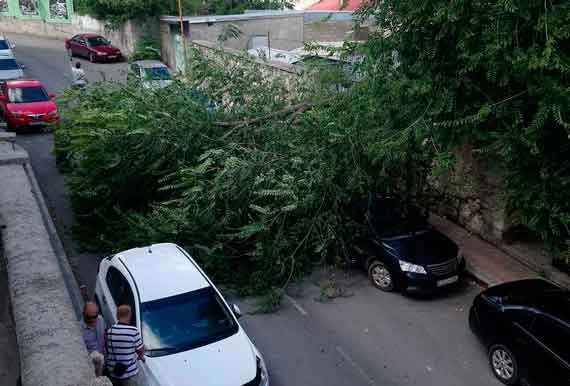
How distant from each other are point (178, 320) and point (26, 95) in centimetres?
1635

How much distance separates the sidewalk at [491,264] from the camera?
11137 millimetres

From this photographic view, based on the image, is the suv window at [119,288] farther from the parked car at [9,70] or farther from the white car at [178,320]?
the parked car at [9,70]

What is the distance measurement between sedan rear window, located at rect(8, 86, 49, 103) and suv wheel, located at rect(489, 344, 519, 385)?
60.3ft

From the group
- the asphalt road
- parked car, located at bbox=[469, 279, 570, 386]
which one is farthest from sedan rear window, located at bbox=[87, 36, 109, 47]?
parked car, located at bbox=[469, 279, 570, 386]

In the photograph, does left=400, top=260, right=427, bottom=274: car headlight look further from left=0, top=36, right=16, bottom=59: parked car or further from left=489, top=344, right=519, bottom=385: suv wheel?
left=0, top=36, right=16, bottom=59: parked car

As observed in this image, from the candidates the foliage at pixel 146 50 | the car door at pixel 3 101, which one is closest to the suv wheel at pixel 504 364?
the car door at pixel 3 101

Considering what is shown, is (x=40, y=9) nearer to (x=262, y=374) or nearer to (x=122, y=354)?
(x=122, y=354)

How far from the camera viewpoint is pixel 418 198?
504 inches

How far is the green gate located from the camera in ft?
136

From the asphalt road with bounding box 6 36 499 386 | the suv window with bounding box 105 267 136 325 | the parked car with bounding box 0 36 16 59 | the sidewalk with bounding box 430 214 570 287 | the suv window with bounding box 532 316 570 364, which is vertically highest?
the parked car with bounding box 0 36 16 59

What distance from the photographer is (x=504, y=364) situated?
27.5 ft

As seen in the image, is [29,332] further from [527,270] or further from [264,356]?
[527,270]

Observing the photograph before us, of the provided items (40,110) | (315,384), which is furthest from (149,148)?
(40,110)

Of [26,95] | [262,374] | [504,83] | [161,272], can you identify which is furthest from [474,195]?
[26,95]
